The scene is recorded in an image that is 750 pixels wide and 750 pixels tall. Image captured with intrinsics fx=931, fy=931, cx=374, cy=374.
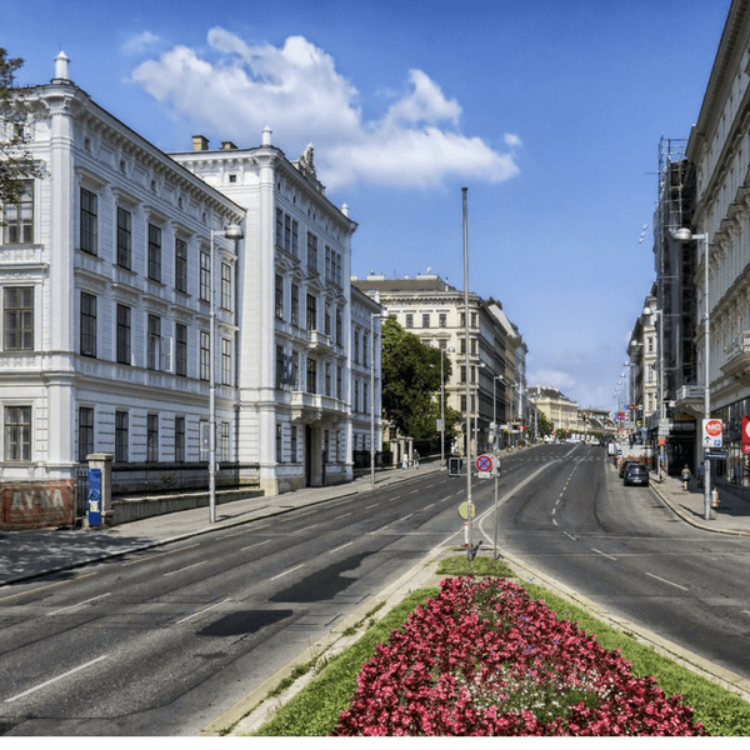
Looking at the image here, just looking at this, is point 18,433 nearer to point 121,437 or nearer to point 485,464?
point 121,437

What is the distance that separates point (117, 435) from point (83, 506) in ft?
18.8

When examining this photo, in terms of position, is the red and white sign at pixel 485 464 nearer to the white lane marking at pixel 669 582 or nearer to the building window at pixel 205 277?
the white lane marking at pixel 669 582

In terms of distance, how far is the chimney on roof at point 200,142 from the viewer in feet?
195

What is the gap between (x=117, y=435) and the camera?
1644 inches

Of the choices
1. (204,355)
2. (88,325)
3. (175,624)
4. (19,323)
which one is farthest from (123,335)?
(175,624)

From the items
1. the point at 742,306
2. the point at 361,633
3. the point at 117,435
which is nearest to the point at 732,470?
the point at 742,306

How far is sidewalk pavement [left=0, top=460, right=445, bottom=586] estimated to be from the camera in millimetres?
26031

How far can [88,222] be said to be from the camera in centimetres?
3991

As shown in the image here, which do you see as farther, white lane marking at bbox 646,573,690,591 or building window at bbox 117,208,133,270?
building window at bbox 117,208,133,270

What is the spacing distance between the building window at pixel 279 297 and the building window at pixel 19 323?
21.3m

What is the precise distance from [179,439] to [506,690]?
41.5 m

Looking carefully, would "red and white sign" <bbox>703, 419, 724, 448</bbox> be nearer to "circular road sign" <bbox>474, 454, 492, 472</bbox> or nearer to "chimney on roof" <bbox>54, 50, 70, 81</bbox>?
"circular road sign" <bbox>474, 454, 492, 472</bbox>

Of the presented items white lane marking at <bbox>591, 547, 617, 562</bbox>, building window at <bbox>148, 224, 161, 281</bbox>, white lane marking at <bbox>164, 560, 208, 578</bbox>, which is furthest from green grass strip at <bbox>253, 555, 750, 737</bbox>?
building window at <bbox>148, 224, 161, 281</bbox>

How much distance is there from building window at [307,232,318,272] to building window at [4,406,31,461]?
2939 cm
